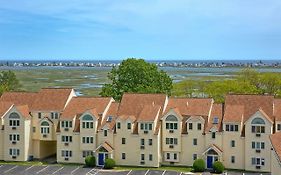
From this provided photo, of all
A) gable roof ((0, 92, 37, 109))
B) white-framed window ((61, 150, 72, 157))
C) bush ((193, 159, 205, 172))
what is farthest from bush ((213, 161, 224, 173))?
gable roof ((0, 92, 37, 109))

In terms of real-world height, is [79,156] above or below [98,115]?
below

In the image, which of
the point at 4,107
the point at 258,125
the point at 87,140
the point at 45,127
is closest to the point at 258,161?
the point at 258,125

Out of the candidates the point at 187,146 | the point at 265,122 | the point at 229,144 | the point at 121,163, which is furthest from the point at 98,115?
the point at 265,122

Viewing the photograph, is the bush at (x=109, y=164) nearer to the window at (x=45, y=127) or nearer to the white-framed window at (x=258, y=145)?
the window at (x=45, y=127)

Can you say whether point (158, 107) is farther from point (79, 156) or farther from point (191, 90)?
point (191, 90)

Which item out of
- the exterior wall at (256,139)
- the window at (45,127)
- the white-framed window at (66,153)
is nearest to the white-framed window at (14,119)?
the window at (45,127)

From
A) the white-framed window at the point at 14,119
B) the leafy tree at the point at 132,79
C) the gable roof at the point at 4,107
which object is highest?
the leafy tree at the point at 132,79
